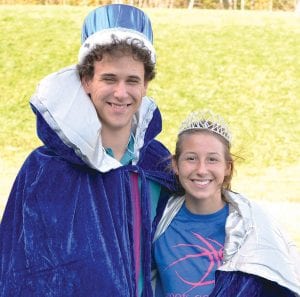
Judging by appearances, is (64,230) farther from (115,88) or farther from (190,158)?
(190,158)

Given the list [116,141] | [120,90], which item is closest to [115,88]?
[120,90]

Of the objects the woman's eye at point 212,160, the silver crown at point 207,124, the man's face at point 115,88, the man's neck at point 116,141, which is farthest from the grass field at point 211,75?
the man's face at point 115,88

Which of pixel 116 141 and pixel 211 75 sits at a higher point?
pixel 211 75

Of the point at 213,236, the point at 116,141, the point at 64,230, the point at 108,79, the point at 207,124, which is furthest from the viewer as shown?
the point at 207,124

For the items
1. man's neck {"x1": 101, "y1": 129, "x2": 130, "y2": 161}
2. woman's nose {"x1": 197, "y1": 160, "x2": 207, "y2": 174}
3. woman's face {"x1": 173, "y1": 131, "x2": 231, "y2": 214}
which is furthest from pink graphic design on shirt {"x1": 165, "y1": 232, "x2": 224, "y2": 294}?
man's neck {"x1": 101, "y1": 129, "x2": 130, "y2": 161}

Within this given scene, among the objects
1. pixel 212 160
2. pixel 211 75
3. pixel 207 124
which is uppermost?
pixel 211 75

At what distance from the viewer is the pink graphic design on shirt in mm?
2684

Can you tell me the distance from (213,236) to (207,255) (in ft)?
0.28

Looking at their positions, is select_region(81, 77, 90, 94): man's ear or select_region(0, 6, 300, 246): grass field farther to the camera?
select_region(0, 6, 300, 246): grass field

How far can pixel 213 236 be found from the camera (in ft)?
9.04

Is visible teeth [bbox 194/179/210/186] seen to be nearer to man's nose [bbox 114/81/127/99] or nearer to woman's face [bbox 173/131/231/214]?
woman's face [bbox 173/131/231/214]

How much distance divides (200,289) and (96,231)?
0.51m

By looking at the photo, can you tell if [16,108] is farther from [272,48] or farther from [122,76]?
[122,76]

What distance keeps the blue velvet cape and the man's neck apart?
118mm
